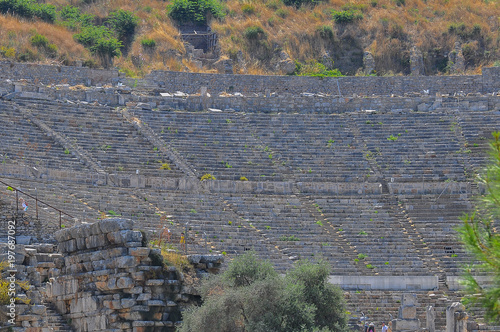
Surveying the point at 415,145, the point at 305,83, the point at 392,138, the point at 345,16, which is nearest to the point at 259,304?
the point at 415,145

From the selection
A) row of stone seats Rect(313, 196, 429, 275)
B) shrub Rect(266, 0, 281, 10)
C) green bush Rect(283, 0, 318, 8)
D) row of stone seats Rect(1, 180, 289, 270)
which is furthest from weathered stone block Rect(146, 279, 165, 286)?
green bush Rect(283, 0, 318, 8)

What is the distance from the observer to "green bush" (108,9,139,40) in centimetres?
4797

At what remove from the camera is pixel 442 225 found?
101 ft

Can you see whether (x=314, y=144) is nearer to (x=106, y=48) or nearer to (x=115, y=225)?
(x=106, y=48)

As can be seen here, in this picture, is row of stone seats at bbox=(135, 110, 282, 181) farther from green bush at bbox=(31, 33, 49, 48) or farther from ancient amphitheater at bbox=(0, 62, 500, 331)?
→ green bush at bbox=(31, 33, 49, 48)

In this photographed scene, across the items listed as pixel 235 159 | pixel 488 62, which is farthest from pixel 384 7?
pixel 235 159

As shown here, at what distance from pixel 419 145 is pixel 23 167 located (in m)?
15.2

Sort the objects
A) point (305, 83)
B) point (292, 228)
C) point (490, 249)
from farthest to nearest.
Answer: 1. point (305, 83)
2. point (292, 228)
3. point (490, 249)

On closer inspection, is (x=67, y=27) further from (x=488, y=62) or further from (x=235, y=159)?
(x=488, y=62)

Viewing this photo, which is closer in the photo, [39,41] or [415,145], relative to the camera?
[415,145]

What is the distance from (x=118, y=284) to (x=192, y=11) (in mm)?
36015

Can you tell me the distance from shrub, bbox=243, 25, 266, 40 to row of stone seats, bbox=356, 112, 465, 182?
1198 cm

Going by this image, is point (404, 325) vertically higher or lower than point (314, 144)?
lower

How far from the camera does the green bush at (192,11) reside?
49.4 meters
